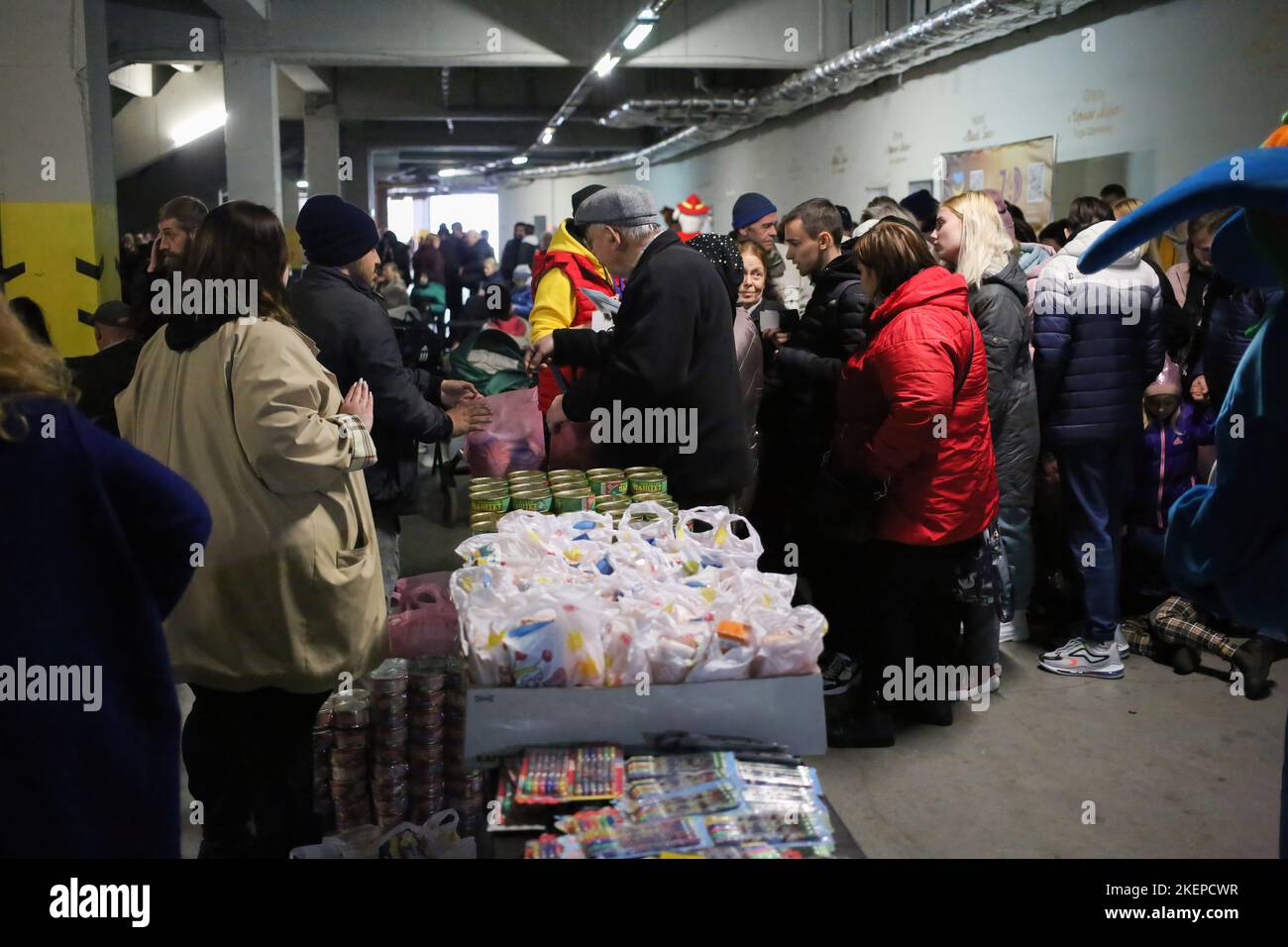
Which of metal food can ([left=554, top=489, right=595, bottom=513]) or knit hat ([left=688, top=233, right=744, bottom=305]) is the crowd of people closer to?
knit hat ([left=688, top=233, right=744, bottom=305])

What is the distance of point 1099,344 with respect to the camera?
473 centimetres

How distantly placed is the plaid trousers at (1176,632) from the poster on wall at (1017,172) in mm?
3928

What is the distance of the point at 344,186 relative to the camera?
68.7ft

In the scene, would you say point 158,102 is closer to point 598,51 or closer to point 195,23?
point 195,23

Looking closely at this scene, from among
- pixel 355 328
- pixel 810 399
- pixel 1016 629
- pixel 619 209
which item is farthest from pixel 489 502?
pixel 1016 629

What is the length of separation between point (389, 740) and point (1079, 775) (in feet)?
7.48

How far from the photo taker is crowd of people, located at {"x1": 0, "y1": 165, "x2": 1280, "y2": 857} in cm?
172

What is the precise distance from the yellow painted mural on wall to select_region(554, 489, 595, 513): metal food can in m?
4.61

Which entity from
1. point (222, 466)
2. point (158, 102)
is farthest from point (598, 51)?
point (222, 466)

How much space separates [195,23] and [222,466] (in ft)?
35.6

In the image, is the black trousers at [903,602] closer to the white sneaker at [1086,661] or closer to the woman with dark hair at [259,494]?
the white sneaker at [1086,661]

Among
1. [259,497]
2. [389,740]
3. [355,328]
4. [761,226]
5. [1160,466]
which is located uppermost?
[761,226]

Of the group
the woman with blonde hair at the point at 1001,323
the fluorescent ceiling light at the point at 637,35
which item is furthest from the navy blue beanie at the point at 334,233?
the fluorescent ceiling light at the point at 637,35

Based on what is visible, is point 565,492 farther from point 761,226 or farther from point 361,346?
point 761,226
